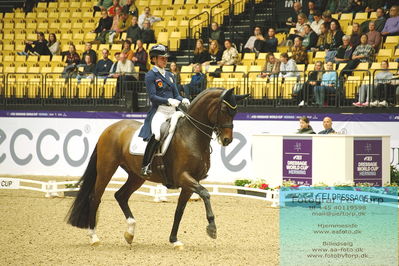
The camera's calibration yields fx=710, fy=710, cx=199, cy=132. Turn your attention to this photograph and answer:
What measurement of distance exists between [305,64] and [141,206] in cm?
708

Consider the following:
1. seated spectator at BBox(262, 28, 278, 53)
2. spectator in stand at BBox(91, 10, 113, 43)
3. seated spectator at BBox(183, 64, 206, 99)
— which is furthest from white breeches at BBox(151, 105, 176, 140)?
spectator in stand at BBox(91, 10, 113, 43)

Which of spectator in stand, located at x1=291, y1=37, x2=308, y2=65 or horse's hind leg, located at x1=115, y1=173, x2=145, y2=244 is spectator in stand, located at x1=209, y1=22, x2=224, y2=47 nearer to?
spectator in stand, located at x1=291, y1=37, x2=308, y2=65

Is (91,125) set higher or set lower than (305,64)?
lower

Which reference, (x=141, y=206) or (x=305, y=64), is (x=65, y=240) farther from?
(x=305, y=64)

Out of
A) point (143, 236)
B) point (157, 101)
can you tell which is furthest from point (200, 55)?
point (157, 101)

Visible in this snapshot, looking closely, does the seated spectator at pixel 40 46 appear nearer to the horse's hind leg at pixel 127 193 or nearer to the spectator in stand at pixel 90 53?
the spectator in stand at pixel 90 53

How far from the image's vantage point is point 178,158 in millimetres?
9281

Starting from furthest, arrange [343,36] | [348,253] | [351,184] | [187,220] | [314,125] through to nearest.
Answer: [343,36]
[314,125]
[351,184]
[187,220]
[348,253]

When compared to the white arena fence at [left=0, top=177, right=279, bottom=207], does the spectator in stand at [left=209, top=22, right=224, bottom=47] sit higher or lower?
higher

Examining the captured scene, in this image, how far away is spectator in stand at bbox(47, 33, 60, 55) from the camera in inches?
968

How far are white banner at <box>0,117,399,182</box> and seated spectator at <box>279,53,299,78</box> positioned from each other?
1536 millimetres

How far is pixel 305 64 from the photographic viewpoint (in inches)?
746

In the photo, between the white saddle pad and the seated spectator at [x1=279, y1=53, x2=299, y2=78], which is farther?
the seated spectator at [x1=279, y1=53, x2=299, y2=78]

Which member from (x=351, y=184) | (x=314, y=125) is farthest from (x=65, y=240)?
(x=314, y=125)
